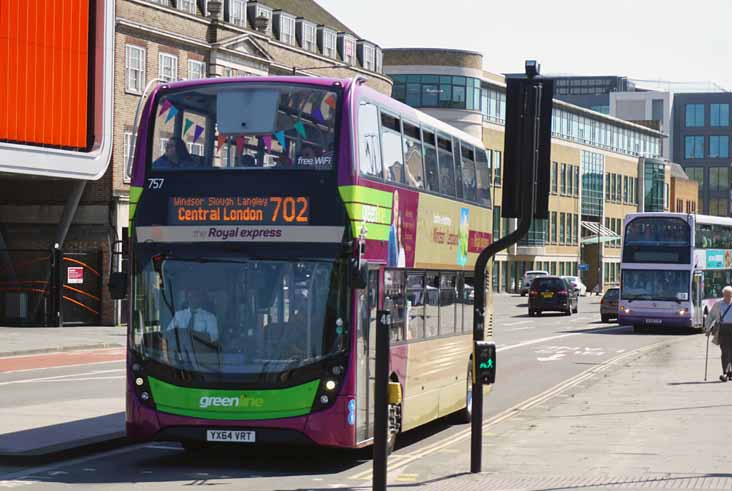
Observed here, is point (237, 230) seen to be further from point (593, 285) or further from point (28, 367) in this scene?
point (593, 285)

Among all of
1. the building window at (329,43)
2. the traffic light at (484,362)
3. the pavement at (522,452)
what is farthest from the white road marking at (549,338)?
the traffic light at (484,362)

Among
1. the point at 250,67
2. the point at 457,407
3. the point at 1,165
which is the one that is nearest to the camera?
the point at 457,407

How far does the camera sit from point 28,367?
28.9 m

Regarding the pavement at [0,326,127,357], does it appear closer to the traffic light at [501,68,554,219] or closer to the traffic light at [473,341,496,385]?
the traffic light at [473,341,496,385]

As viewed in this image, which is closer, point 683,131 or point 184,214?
point 184,214

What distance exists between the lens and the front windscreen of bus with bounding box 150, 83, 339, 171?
45.3ft

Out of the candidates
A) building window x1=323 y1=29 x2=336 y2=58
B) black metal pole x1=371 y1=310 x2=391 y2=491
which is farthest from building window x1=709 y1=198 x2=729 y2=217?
black metal pole x1=371 y1=310 x2=391 y2=491

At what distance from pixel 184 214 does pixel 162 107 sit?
118 centimetres

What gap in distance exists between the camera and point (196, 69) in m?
52.8

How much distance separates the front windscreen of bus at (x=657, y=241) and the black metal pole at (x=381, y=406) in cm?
3593

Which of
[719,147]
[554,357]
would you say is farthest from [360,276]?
[719,147]

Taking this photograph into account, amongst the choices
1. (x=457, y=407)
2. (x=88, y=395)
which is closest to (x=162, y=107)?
(x=457, y=407)

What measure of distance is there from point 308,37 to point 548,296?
15794 millimetres

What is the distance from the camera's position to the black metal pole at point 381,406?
11008 millimetres
